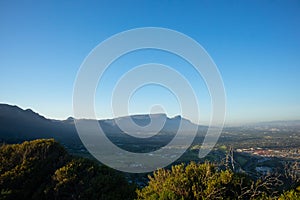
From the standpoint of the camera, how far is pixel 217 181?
1218 centimetres

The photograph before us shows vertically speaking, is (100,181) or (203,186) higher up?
(203,186)

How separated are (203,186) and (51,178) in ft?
32.7

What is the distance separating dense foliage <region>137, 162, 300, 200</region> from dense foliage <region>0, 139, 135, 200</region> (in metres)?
3.12

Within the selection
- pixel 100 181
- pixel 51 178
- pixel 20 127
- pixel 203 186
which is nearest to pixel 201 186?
pixel 203 186

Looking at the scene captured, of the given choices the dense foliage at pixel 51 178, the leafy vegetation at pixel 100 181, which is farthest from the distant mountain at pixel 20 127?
the leafy vegetation at pixel 100 181

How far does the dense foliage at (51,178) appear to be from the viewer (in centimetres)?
1488

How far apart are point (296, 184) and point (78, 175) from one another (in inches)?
506

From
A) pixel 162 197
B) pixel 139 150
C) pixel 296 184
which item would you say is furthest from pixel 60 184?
pixel 139 150

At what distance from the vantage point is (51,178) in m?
16.3

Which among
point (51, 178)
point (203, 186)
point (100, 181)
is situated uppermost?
point (51, 178)

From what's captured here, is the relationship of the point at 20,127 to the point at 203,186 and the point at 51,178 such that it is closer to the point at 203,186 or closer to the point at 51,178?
the point at 51,178

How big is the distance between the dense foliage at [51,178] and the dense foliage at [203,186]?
123 inches

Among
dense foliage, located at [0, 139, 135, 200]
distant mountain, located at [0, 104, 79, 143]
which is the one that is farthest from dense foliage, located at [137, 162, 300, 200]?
distant mountain, located at [0, 104, 79, 143]

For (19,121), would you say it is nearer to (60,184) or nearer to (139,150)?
(139,150)
